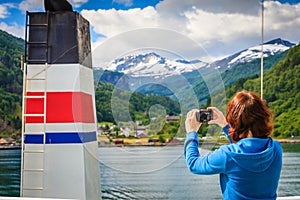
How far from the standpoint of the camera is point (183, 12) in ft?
45.4

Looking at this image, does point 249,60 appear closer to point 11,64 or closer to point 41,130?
point 11,64

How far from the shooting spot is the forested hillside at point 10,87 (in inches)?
456

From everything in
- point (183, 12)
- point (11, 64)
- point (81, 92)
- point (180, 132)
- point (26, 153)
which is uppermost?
point (183, 12)

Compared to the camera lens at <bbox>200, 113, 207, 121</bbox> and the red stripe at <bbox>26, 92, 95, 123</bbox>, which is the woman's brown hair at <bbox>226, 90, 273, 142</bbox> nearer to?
the camera lens at <bbox>200, 113, 207, 121</bbox>

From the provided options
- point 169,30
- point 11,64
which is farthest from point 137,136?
point 11,64

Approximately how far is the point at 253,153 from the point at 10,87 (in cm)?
1245

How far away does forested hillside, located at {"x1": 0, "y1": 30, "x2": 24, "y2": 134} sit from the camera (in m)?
11.6

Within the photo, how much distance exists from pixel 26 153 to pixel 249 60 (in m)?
10.1

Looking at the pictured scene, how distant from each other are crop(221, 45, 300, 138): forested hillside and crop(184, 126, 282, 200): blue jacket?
965cm

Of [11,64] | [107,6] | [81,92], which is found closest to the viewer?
[81,92]

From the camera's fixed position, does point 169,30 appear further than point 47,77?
No

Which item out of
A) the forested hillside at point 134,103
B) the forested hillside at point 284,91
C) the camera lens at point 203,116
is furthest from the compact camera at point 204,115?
the forested hillside at point 284,91

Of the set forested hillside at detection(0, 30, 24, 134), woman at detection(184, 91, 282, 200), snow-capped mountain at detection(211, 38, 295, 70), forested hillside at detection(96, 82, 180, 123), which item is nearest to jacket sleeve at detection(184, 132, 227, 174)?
→ woman at detection(184, 91, 282, 200)

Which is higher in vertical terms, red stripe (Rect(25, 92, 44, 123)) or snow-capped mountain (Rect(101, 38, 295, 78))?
snow-capped mountain (Rect(101, 38, 295, 78))
